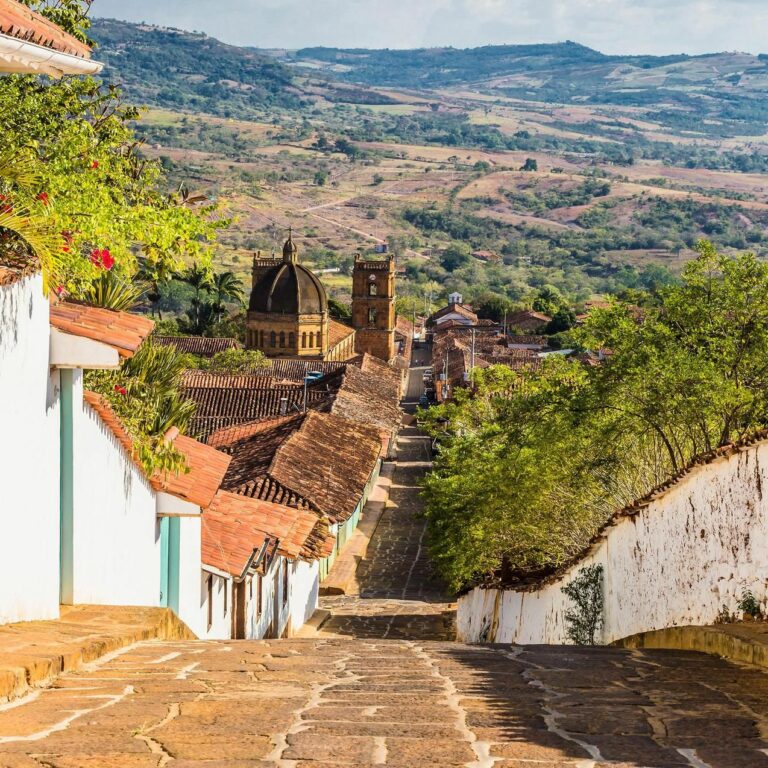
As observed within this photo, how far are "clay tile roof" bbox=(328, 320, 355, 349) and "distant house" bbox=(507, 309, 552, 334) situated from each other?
21.1 metres

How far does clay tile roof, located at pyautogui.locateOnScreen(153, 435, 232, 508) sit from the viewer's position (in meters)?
10.9

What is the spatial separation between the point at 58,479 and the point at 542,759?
4365 millimetres

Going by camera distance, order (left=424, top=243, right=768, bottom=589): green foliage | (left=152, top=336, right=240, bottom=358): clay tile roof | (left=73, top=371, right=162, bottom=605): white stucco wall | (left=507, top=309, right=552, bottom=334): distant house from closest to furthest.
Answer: (left=73, top=371, right=162, bottom=605): white stucco wall < (left=424, top=243, right=768, bottom=589): green foliage < (left=152, top=336, right=240, bottom=358): clay tile roof < (left=507, top=309, right=552, bottom=334): distant house

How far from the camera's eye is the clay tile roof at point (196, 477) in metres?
10.9

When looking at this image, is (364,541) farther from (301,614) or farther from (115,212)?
(115,212)

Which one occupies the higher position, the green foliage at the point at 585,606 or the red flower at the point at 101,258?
the red flower at the point at 101,258

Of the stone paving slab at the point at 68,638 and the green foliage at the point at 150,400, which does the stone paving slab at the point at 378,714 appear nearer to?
the stone paving slab at the point at 68,638

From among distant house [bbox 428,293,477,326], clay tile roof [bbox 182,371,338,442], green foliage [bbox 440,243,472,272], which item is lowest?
distant house [bbox 428,293,477,326]

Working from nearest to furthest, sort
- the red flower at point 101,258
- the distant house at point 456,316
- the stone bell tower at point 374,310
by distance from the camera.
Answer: the red flower at point 101,258 < the stone bell tower at point 374,310 < the distant house at point 456,316

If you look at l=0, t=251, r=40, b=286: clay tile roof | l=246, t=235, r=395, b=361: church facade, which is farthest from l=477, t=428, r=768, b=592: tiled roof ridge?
l=246, t=235, r=395, b=361: church facade

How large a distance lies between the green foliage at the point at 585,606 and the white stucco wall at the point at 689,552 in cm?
12

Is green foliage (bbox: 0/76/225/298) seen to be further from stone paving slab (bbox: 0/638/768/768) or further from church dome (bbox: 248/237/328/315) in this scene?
church dome (bbox: 248/237/328/315)

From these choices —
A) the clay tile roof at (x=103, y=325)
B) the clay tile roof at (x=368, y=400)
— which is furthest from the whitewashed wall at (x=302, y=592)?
the clay tile roof at (x=368, y=400)

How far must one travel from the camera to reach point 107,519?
9.07m
